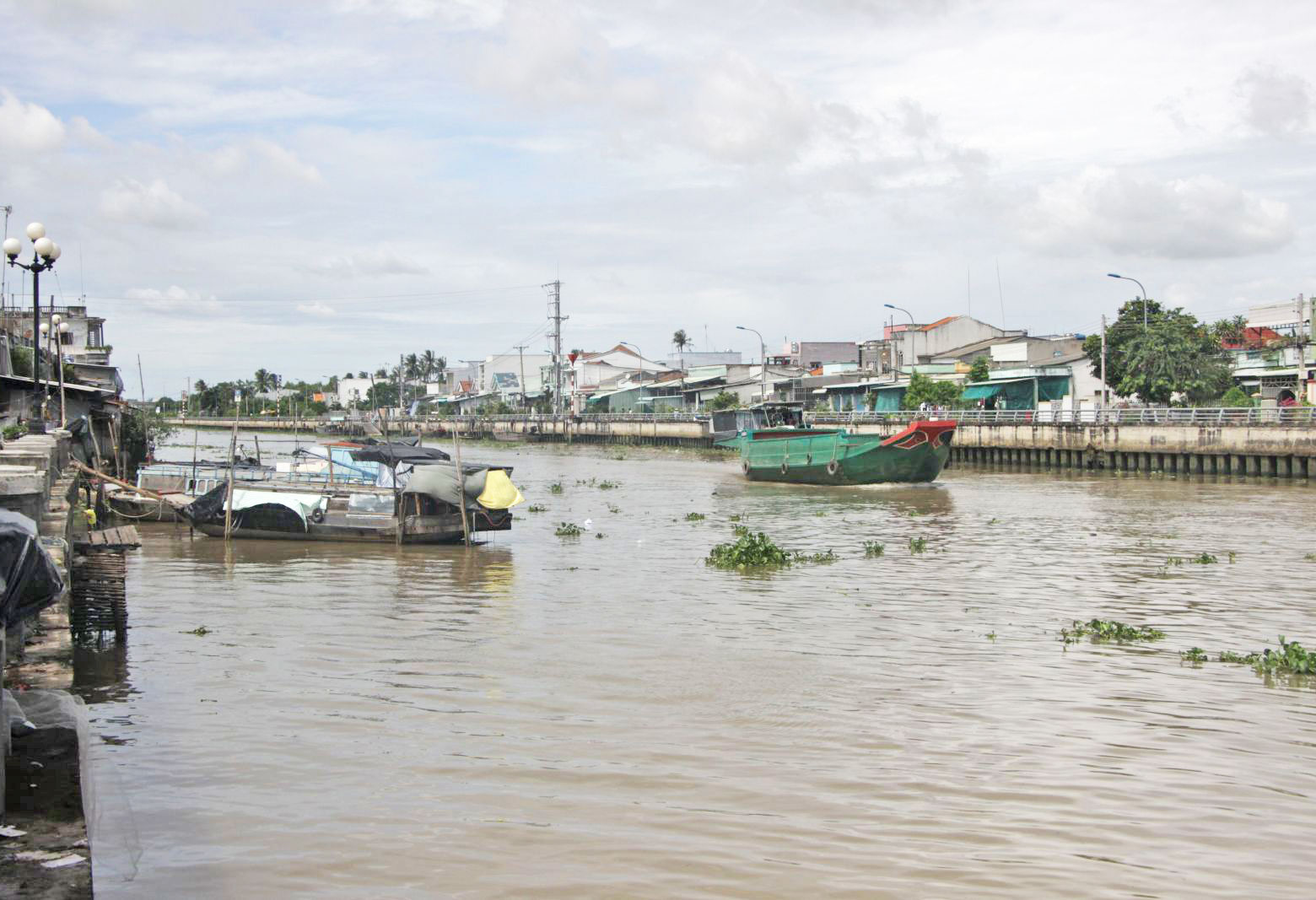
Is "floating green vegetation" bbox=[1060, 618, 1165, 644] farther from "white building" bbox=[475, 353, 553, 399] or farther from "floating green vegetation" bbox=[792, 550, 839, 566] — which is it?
"white building" bbox=[475, 353, 553, 399]

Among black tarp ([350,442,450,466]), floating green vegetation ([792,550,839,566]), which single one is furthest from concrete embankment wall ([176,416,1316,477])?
floating green vegetation ([792,550,839,566])

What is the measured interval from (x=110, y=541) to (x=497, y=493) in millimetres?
12097

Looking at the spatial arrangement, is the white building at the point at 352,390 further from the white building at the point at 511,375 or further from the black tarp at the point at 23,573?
the black tarp at the point at 23,573

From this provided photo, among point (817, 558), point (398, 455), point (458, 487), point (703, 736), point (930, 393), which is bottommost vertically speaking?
point (703, 736)

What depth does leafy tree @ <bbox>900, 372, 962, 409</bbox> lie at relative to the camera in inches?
2830

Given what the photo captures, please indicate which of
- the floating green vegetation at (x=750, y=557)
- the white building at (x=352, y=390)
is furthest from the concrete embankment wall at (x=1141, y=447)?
the white building at (x=352, y=390)

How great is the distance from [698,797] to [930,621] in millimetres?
8341

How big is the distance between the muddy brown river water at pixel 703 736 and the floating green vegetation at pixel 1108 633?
355 mm

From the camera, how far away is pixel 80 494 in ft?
89.5

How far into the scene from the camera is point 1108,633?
15.1 metres

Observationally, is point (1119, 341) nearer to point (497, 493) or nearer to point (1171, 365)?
point (1171, 365)

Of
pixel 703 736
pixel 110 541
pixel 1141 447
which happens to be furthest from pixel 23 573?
pixel 1141 447

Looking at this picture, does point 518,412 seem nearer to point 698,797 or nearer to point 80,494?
point 80,494

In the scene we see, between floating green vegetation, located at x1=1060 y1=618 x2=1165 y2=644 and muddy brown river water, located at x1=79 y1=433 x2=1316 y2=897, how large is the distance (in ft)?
1.16
